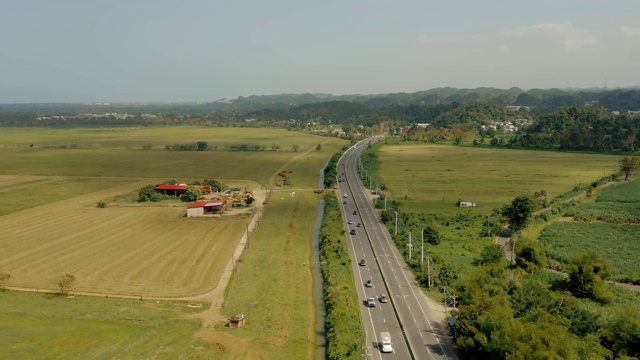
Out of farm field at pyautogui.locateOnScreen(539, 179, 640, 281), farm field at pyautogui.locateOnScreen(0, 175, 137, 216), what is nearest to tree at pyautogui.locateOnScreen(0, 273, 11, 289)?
farm field at pyautogui.locateOnScreen(0, 175, 137, 216)

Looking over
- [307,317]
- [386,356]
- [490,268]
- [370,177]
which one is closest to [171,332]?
[307,317]

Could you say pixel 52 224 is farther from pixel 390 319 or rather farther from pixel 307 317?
pixel 390 319

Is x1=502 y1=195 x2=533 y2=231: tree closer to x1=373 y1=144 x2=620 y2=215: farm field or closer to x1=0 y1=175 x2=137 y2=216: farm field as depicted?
x1=373 y1=144 x2=620 y2=215: farm field

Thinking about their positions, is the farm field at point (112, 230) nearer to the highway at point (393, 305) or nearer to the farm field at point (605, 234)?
the highway at point (393, 305)

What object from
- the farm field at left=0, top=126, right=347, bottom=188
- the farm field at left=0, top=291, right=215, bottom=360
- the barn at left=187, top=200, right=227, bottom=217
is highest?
the farm field at left=0, top=126, right=347, bottom=188

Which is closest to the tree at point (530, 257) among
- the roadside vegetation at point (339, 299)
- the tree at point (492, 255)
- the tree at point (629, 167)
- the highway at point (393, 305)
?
the tree at point (492, 255)

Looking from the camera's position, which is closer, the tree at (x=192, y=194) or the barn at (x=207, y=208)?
the barn at (x=207, y=208)
